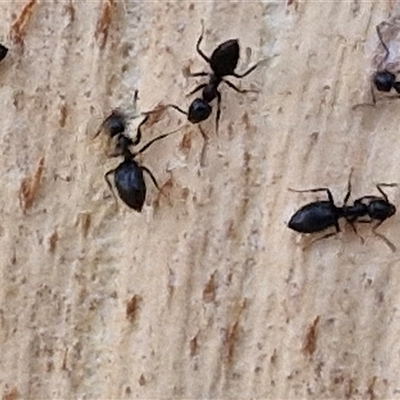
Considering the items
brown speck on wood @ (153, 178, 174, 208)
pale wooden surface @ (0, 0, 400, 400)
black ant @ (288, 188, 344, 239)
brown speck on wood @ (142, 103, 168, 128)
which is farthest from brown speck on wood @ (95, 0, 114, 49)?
black ant @ (288, 188, 344, 239)

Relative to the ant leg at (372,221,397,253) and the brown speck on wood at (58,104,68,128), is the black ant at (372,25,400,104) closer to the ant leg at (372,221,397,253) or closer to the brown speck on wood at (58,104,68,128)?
the ant leg at (372,221,397,253)

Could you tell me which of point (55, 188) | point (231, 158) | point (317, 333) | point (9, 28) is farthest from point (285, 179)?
point (9, 28)

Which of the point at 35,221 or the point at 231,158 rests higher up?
the point at 231,158

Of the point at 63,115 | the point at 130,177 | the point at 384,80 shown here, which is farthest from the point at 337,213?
the point at 63,115

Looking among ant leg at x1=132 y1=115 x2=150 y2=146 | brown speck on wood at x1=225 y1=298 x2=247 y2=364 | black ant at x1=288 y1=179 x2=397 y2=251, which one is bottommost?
brown speck on wood at x1=225 y1=298 x2=247 y2=364

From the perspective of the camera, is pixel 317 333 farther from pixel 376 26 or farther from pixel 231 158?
pixel 376 26

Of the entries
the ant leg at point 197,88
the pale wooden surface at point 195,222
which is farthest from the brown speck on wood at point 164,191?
A: the ant leg at point 197,88

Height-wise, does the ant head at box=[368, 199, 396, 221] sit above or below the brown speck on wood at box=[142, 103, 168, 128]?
below
